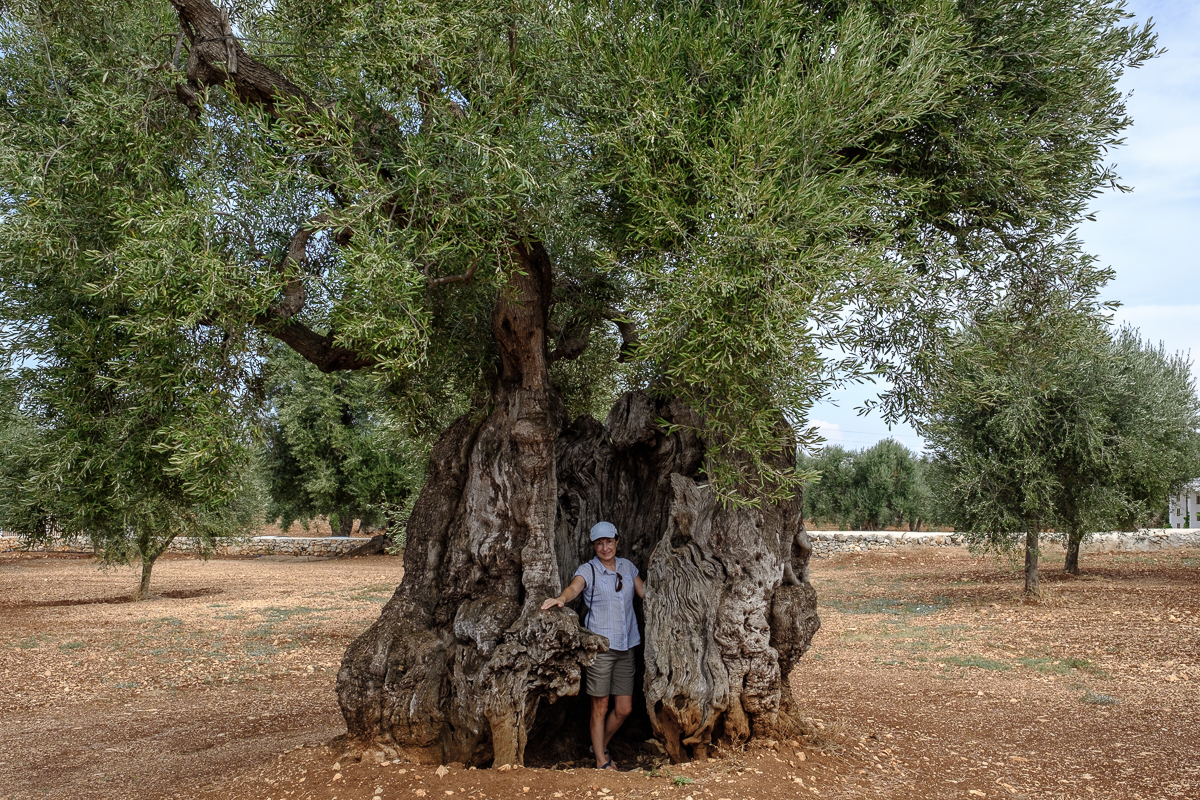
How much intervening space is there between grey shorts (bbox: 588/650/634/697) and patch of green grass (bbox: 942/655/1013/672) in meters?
6.96

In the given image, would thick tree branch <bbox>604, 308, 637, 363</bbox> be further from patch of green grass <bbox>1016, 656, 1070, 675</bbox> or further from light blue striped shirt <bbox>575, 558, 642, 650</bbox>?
patch of green grass <bbox>1016, 656, 1070, 675</bbox>

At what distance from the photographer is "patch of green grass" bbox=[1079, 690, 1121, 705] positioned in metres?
9.05

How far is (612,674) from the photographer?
21.6 feet

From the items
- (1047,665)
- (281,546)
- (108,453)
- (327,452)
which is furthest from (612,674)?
(281,546)

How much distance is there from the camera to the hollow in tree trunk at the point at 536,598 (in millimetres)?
6207

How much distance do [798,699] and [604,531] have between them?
13.6ft

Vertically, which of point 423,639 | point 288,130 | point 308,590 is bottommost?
point 308,590

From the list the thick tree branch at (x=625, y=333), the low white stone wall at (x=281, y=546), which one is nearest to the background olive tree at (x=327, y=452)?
the low white stone wall at (x=281, y=546)

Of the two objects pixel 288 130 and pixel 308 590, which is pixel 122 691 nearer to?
pixel 288 130

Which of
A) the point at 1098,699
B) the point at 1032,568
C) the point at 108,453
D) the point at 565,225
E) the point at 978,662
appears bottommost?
the point at 978,662

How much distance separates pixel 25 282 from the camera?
20.6 feet

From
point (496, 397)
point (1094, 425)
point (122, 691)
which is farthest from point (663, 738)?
point (1094, 425)

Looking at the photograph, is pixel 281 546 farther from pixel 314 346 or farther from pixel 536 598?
pixel 536 598

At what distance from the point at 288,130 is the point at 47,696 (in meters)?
9.54
